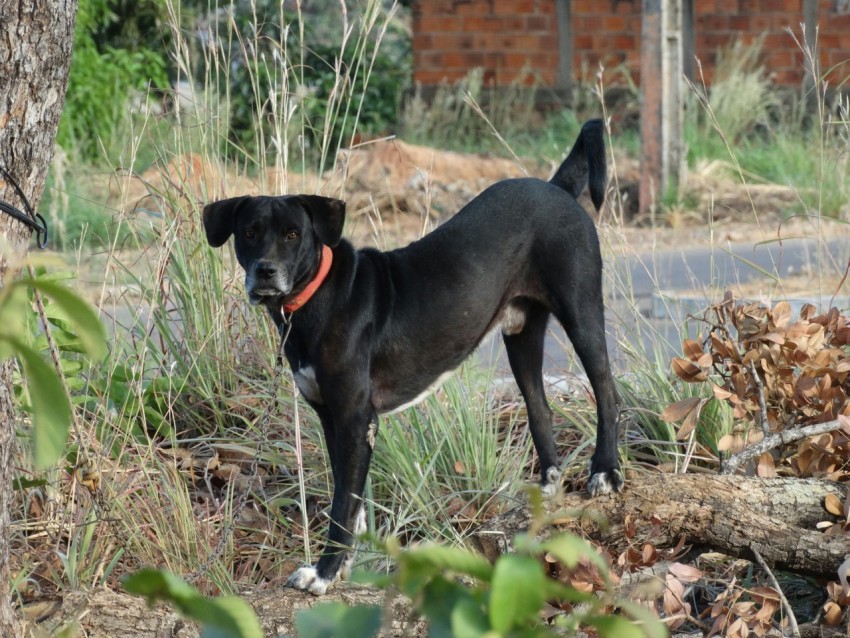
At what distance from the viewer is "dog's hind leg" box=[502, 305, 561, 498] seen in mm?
3746

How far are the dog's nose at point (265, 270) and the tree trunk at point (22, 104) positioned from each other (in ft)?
2.15

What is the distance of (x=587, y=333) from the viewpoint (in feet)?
11.5

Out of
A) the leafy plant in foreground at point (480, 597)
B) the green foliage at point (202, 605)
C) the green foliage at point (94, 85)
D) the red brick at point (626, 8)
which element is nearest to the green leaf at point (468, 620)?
the leafy plant in foreground at point (480, 597)

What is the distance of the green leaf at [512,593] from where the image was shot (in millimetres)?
904

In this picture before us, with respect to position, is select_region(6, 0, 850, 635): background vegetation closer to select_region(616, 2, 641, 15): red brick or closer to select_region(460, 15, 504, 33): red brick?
select_region(460, 15, 504, 33): red brick

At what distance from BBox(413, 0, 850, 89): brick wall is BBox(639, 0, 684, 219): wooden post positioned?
4.89 m

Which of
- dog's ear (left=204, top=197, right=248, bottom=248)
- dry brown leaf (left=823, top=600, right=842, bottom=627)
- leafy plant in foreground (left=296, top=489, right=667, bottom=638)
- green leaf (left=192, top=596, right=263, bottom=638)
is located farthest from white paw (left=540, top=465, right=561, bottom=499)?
green leaf (left=192, top=596, right=263, bottom=638)

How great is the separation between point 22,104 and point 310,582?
1.48 m

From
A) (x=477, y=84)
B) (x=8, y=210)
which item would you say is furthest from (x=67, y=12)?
(x=477, y=84)

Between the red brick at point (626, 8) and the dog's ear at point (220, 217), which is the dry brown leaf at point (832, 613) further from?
the red brick at point (626, 8)

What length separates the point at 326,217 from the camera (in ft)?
10.9

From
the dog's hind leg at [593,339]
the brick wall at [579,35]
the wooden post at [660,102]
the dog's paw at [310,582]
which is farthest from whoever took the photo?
the brick wall at [579,35]

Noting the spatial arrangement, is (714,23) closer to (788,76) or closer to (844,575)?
(788,76)

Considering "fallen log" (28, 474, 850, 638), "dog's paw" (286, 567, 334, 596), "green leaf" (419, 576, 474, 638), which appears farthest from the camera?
"dog's paw" (286, 567, 334, 596)
